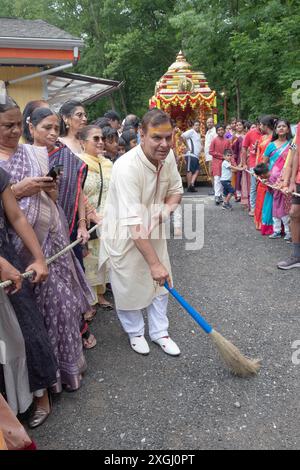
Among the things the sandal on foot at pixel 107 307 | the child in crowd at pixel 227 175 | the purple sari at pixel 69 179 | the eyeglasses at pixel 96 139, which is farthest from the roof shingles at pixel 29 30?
the sandal on foot at pixel 107 307

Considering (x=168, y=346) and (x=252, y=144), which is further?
(x=252, y=144)

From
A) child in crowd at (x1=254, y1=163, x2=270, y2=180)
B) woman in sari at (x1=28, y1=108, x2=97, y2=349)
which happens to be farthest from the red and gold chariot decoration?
woman in sari at (x1=28, y1=108, x2=97, y2=349)

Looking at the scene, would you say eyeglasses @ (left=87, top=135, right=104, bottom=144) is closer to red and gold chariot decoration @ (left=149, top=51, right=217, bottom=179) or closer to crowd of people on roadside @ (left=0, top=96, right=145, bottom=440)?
crowd of people on roadside @ (left=0, top=96, right=145, bottom=440)

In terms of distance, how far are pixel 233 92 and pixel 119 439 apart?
17.0 meters

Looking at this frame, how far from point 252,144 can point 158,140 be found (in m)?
5.44

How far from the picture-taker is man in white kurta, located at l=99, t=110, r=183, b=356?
261cm

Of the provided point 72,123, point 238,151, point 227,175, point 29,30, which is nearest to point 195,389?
point 72,123

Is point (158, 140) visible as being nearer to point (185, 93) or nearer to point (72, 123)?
point (72, 123)

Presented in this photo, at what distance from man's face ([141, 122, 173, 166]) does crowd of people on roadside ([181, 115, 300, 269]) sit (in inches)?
100.0

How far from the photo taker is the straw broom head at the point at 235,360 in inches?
103

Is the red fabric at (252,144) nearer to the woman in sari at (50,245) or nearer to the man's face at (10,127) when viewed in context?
the woman in sari at (50,245)

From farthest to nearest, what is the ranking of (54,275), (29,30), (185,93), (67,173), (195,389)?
(185,93) → (29,30) → (67,173) → (195,389) → (54,275)

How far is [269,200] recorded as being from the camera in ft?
19.7
